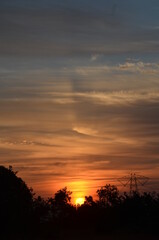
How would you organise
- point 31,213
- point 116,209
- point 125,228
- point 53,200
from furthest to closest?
point 53,200, point 116,209, point 125,228, point 31,213

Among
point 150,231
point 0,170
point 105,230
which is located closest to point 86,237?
point 105,230

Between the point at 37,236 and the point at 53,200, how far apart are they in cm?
975

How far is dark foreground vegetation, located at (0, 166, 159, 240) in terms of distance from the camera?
3272cm

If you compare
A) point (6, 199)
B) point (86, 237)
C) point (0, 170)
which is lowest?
point (86, 237)

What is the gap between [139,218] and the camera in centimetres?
3812

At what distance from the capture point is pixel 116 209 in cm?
4006

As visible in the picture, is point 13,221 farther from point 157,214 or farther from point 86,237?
point 157,214

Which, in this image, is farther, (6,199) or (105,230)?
(105,230)

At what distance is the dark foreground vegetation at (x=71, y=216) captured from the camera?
107 feet

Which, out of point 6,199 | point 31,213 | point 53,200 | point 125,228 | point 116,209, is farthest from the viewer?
point 53,200

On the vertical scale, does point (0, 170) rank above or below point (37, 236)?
above

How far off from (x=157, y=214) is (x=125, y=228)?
2686 mm

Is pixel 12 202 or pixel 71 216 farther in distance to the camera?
pixel 71 216

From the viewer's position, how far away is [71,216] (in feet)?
136
